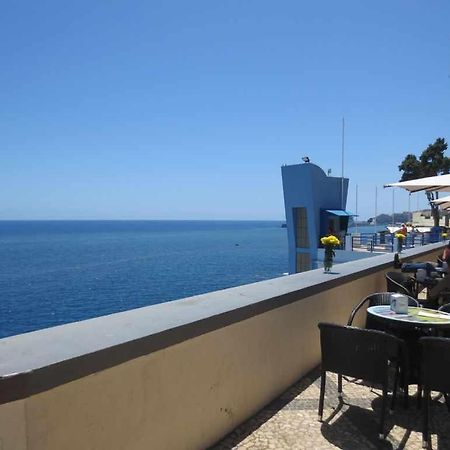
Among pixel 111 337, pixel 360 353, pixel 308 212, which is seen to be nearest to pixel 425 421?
pixel 360 353

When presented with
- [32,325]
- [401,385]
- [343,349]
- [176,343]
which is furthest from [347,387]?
[32,325]

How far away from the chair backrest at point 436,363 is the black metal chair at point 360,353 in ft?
0.64

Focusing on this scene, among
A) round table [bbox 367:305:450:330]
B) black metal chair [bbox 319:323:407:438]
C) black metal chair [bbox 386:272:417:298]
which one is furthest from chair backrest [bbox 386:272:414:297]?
black metal chair [bbox 319:323:407:438]

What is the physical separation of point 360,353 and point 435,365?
47cm

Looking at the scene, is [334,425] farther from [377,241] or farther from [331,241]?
[377,241]

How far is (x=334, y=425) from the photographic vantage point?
3.31 m

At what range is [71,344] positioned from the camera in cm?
209

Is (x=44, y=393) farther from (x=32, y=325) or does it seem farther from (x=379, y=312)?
(x=32, y=325)

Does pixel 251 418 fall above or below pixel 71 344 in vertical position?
below

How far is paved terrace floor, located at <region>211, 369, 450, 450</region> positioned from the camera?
3.04m

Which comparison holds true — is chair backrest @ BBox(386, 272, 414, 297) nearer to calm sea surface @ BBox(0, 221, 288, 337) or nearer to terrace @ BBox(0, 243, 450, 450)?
terrace @ BBox(0, 243, 450, 450)

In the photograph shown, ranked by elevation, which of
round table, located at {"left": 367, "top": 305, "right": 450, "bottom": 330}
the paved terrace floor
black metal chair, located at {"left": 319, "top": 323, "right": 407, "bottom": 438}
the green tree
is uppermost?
the green tree

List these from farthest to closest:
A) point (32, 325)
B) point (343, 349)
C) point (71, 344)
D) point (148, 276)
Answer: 1. point (148, 276)
2. point (32, 325)
3. point (343, 349)
4. point (71, 344)

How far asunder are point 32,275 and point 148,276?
1229 centimetres
